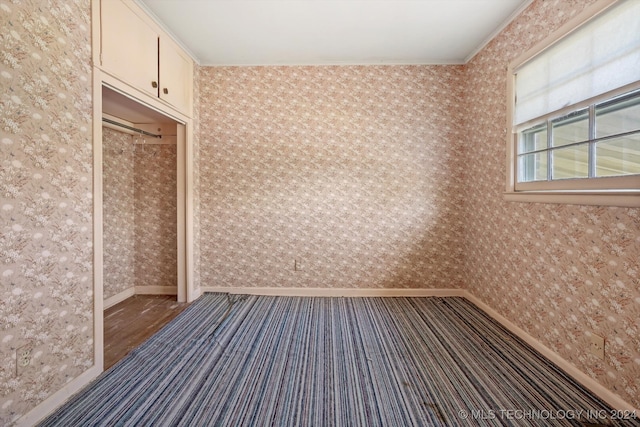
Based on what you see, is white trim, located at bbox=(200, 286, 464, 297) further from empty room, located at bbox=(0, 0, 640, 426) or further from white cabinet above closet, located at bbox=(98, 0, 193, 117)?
white cabinet above closet, located at bbox=(98, 0, 193, 117)

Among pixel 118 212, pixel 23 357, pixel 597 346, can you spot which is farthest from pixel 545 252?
pixel 118 212

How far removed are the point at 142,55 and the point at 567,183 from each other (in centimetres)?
323

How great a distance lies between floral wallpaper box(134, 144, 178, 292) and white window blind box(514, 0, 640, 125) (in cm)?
349

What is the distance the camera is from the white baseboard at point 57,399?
52.0 inches

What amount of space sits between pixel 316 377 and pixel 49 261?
1.65 meters

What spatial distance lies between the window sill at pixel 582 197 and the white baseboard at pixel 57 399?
124 inches

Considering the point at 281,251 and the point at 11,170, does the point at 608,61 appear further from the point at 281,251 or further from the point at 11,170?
the point at 11,170

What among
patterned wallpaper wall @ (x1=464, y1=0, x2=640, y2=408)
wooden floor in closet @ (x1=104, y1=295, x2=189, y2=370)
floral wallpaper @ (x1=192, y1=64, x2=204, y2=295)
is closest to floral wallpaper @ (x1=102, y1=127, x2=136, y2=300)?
wooden floor in closet @ (x1=104, y1=295, x2=189, y2=370)

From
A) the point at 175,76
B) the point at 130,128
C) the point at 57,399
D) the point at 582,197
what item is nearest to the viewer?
the point at 57,399

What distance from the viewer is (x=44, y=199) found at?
1390 millimetres

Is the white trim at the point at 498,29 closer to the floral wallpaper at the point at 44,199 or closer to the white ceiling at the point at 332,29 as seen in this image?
the white ceiling at the point at 332,29

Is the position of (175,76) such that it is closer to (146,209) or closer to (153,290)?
(146,209)

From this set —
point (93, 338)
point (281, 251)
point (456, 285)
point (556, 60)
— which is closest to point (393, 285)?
point (456, 285)

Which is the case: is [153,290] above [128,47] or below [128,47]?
below
